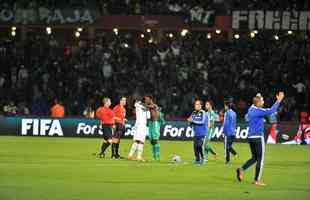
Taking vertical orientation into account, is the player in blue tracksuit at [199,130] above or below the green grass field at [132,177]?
above

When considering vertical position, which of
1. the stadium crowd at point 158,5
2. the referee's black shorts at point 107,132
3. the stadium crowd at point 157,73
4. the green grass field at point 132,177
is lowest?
the green grass field at point 132,177

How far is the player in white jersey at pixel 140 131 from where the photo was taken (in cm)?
→ 2753

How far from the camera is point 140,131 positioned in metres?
27.6

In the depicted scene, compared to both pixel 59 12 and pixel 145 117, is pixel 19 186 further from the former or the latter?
pixel 59 12

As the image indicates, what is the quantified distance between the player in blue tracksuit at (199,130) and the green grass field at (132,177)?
409 mm

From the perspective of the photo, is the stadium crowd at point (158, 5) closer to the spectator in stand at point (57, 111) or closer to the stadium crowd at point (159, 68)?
the stadium crowd at point (159, 68)

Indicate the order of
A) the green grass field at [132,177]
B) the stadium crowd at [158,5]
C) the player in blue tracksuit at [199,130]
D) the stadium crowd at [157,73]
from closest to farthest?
the green grass field at [132,177] → the player in blue tracksuit at [199,130] → the stadium crowd at [157,73] → the stadium crowd at [158,5]

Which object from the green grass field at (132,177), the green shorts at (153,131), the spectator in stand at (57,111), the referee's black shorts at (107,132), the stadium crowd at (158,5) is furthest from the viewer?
the stadium crowd at (158,5)

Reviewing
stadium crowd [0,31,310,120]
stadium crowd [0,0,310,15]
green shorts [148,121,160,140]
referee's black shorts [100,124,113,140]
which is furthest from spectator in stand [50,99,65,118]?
green shorts [148,121,160,140]

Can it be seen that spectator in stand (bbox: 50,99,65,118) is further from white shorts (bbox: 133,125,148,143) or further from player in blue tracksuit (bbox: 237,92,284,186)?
player in blue tracksuit (bbox: 237,92,284,186)

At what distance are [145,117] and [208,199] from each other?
1112 cm

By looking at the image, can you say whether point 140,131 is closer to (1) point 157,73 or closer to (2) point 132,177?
(2) point 132,177

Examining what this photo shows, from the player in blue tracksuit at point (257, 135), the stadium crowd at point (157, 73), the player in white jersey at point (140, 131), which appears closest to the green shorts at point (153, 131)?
the player in white jersey at point (140, 131)

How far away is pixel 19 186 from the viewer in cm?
1839
